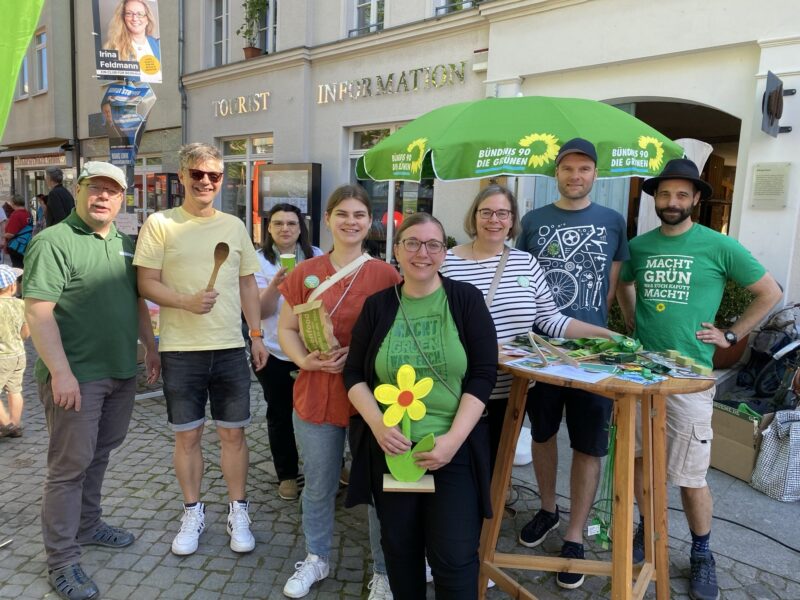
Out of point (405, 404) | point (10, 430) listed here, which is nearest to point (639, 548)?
point (405, 404)

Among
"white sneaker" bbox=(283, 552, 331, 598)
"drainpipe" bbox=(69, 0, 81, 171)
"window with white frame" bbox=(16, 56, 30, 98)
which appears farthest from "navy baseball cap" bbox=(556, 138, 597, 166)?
"window with white frame" bbox=(16, 56, 30, 98)

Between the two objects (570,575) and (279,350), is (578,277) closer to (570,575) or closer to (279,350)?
(570,575)

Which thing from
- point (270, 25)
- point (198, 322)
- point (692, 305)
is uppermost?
point (270, 25)

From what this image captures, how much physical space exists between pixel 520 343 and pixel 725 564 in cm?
172

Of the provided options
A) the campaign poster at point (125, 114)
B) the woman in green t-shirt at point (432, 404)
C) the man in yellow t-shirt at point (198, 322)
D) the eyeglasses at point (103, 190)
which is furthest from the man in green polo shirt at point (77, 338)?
the campaign poster at point (125, 114)

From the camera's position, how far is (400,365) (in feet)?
6.66

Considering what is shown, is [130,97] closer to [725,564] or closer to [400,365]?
[400,365]

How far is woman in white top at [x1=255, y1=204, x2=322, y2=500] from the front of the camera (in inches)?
130

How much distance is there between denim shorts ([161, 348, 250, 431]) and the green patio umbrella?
1.72 m

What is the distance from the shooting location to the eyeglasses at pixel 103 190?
2.50 metres

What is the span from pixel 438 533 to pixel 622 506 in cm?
69

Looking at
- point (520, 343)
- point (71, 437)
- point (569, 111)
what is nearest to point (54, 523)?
point (71, 437)

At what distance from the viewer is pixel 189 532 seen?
2908 mm

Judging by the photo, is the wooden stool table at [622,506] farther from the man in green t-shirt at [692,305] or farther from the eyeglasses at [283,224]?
the eyeglasses at [283,224]
